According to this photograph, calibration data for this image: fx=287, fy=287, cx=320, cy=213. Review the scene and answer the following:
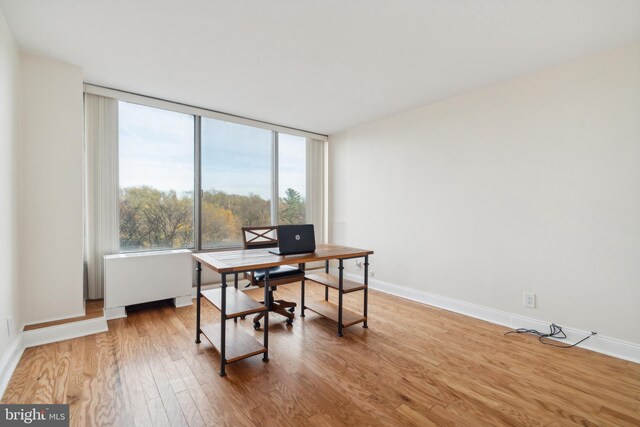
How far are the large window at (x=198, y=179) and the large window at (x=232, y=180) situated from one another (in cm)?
1

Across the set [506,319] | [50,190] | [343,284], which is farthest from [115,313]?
[506,319]

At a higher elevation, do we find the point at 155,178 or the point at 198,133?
the point at 198,133

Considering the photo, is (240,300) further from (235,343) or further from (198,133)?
(198,133)

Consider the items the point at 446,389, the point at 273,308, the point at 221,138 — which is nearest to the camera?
the point at 446,389

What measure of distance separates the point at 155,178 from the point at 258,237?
5.02 feet

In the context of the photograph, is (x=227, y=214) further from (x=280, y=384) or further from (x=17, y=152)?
(x=280, y=384)

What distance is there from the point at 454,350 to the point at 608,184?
1882 millimetres

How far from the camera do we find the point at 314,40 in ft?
7.41

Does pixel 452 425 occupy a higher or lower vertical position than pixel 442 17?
lower

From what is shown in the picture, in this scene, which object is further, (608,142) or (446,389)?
(608,142)

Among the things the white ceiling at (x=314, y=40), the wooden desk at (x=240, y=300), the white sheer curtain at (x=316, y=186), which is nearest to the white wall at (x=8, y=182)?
the white ceiling at (x=314, y=40)

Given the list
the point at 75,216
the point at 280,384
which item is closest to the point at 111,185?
the point at 75,216

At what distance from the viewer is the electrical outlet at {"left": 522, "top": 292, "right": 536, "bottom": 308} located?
9.11ft

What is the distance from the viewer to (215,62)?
2.60m
